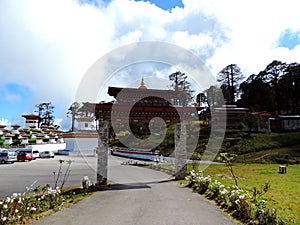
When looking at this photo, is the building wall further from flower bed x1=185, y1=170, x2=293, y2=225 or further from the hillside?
A: flower bed x1=185, y1=170, x2=293, y2=225

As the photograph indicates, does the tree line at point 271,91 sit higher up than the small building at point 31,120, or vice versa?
the tree line at point 271,91

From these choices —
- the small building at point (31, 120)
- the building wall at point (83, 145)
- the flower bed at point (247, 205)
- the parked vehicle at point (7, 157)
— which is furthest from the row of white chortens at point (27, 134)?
the flower bed at point (247, 205)

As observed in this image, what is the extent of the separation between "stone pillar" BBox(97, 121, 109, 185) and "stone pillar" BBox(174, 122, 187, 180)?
4.58 metres

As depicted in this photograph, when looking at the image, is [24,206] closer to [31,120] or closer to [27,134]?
[27,134]

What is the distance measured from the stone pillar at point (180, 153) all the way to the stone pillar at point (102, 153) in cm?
458

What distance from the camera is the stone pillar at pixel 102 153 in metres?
12.7

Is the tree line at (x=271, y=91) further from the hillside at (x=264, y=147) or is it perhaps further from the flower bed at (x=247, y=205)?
the flower bed at (x=247, y=205)

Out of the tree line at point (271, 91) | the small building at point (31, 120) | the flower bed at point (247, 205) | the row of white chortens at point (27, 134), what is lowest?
the flower bed at point (247, 205)

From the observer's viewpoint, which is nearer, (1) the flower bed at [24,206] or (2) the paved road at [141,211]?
(1) the flower bed at [24,206]

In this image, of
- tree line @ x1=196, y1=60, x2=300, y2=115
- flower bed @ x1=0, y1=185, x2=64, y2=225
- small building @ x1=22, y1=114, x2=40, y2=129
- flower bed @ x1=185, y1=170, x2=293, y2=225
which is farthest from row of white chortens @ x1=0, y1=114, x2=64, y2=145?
flower bed @ x1=185, y1=170, x2=293, y2=225

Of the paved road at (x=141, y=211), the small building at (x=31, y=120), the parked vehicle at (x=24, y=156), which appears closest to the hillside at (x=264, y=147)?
the paved road at (x=141, y=211)

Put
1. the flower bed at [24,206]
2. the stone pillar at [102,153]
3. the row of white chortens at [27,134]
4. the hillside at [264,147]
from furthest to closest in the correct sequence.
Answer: the row of white chortens at [27,134], the hillside at [264,147], the stone pillar at [102,153], the flower bed at [24,206]

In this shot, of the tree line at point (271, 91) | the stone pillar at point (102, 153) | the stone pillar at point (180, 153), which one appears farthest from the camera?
the tree line at point (271, 91)

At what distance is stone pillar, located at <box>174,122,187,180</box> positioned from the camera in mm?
15055
